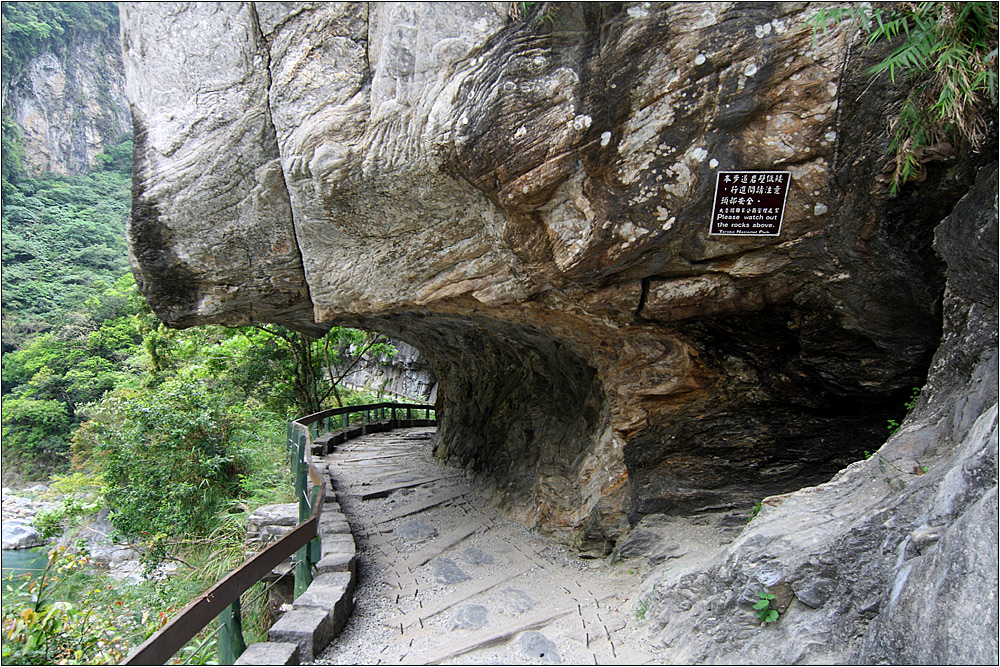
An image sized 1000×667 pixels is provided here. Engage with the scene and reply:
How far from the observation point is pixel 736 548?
347cm

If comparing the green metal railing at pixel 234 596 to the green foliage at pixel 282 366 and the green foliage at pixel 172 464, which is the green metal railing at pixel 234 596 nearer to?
the green foliage at pixel 172 464

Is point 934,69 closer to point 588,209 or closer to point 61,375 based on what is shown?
point 588,209

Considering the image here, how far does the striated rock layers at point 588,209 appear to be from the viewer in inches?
150

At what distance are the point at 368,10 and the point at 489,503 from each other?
596 cm

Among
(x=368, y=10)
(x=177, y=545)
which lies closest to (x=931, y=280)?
(x=368, y=10)

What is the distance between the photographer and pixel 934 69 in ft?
10.7

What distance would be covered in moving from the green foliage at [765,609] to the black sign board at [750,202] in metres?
2.50

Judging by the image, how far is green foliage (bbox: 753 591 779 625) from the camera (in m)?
2.98

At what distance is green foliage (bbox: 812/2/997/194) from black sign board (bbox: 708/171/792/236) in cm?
69

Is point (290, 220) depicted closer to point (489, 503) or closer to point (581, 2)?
point (581, 2)

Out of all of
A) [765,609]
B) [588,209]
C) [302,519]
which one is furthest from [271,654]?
[588,209]

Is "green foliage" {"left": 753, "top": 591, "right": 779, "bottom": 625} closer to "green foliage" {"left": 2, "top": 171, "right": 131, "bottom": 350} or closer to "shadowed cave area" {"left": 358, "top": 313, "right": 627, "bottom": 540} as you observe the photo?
"shadowed cave area" {"left": 358, "top": 313, "right": 627, "bottom": 540}

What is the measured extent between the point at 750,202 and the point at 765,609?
2.70 meters

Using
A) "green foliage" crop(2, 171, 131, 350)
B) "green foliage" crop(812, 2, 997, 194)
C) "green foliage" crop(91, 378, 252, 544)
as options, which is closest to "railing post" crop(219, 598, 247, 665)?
"green foliage" crop(812, 2, 997, 194)
